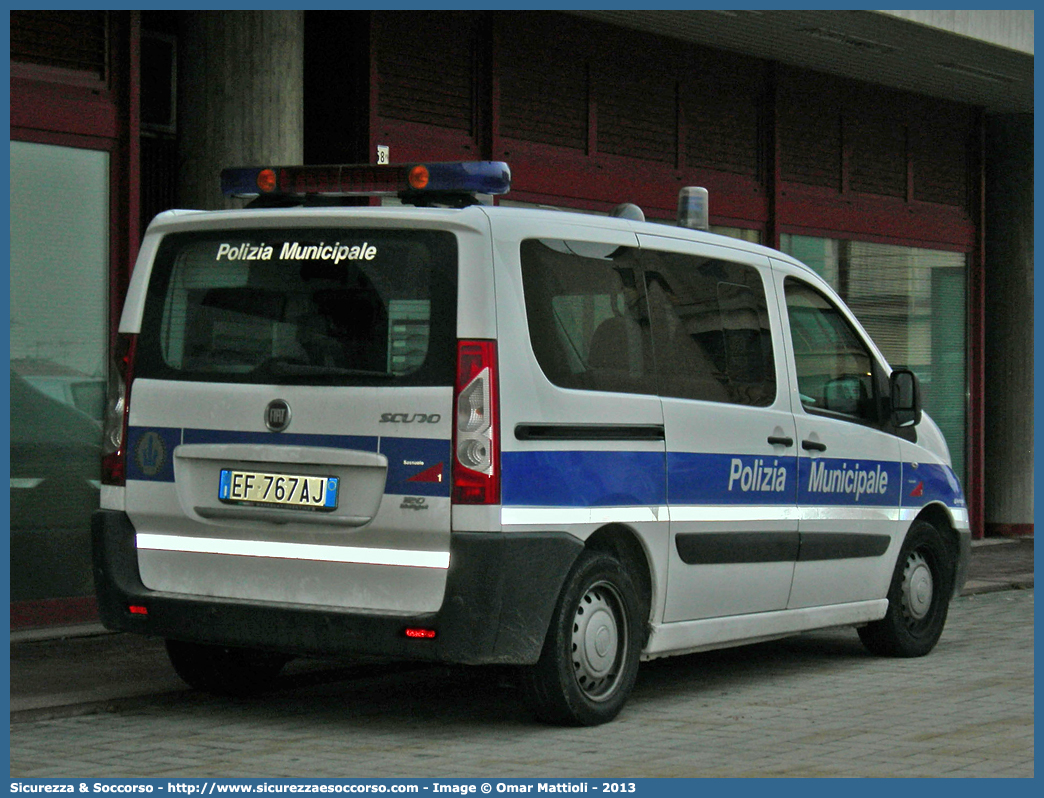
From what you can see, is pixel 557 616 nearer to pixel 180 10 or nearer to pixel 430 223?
pixel 430 223

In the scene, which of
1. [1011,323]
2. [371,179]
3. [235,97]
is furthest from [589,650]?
[1011,323]

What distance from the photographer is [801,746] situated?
6574mm

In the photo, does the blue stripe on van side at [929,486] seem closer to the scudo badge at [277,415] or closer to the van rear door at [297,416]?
the van rear door at [297,416]

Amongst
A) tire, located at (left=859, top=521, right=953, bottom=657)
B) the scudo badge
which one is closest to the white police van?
the scudo badge

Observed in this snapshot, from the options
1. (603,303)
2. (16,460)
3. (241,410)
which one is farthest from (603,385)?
(16,460)

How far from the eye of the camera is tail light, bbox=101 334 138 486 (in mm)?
7105

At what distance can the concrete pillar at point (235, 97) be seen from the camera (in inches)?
416

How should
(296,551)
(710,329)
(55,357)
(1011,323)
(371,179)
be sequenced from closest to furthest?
(296,551) < (371,179) < (710,329) < (55,357) < (1011,323)

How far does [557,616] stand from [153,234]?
2246 millimetres

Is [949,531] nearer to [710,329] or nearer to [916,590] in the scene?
[916,590]

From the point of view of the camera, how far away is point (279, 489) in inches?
265

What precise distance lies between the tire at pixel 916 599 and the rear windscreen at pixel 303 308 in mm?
3633

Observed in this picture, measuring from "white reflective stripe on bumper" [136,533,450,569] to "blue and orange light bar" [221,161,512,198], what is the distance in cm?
143

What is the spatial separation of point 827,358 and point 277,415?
121 inches
